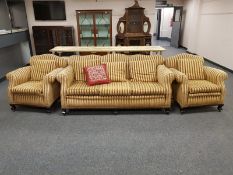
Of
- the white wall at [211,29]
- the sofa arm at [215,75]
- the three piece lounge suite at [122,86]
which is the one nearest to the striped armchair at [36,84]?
the three piece lounge suite at [122,86]

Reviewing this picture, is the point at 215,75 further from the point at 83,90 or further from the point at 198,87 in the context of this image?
the point at 83,90

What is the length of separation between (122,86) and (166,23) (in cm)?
962

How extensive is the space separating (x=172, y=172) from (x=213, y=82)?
6.03 ft

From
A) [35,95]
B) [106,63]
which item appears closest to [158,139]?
[106,63]

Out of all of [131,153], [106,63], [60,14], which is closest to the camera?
[131,153]

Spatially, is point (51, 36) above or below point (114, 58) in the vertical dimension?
above

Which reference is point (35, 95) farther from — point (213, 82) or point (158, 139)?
point (213, 82)

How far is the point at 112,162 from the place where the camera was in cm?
205

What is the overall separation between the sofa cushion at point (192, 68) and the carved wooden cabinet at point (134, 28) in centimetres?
325

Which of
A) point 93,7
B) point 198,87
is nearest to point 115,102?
point 198,87

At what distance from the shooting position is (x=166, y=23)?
448 inches

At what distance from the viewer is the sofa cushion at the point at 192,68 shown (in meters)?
3.34

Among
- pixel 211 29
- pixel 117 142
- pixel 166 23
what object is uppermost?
pixel 166 23

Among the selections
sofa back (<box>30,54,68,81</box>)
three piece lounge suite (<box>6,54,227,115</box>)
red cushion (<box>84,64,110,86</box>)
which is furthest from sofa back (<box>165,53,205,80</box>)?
sofa back (<box>30,54,68,81</box>)
